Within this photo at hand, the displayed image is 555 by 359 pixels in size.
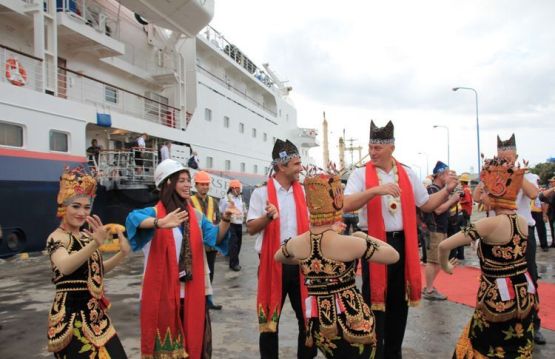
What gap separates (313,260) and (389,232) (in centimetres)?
105

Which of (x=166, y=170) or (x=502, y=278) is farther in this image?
(x=166, y=170)

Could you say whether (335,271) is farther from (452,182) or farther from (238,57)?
(238,57)

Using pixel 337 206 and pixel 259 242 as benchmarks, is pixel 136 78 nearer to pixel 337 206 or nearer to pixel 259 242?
pixel 259 242

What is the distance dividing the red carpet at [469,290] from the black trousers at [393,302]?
8.18 feet

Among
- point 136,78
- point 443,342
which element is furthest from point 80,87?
point 443,342

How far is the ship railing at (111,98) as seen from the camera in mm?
12703

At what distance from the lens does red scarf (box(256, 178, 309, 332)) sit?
340 centimetres

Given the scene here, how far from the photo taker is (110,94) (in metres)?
14.8

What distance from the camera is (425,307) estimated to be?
569cm

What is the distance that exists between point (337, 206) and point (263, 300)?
1253 mm

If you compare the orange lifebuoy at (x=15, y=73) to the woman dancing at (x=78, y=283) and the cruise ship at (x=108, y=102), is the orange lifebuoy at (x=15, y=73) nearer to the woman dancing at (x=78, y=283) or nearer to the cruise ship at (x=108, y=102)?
the cruise ship at (x=108, y=102)

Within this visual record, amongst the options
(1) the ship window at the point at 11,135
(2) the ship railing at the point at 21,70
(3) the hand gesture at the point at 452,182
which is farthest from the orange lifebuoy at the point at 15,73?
(3) the hand gesture at the point at 452,182

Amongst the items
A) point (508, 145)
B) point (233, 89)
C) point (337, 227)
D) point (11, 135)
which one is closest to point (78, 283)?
point (337, 227)

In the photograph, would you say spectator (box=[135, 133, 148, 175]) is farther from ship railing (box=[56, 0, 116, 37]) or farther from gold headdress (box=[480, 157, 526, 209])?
gold headdress (box=[480, 157, 526, 209])
